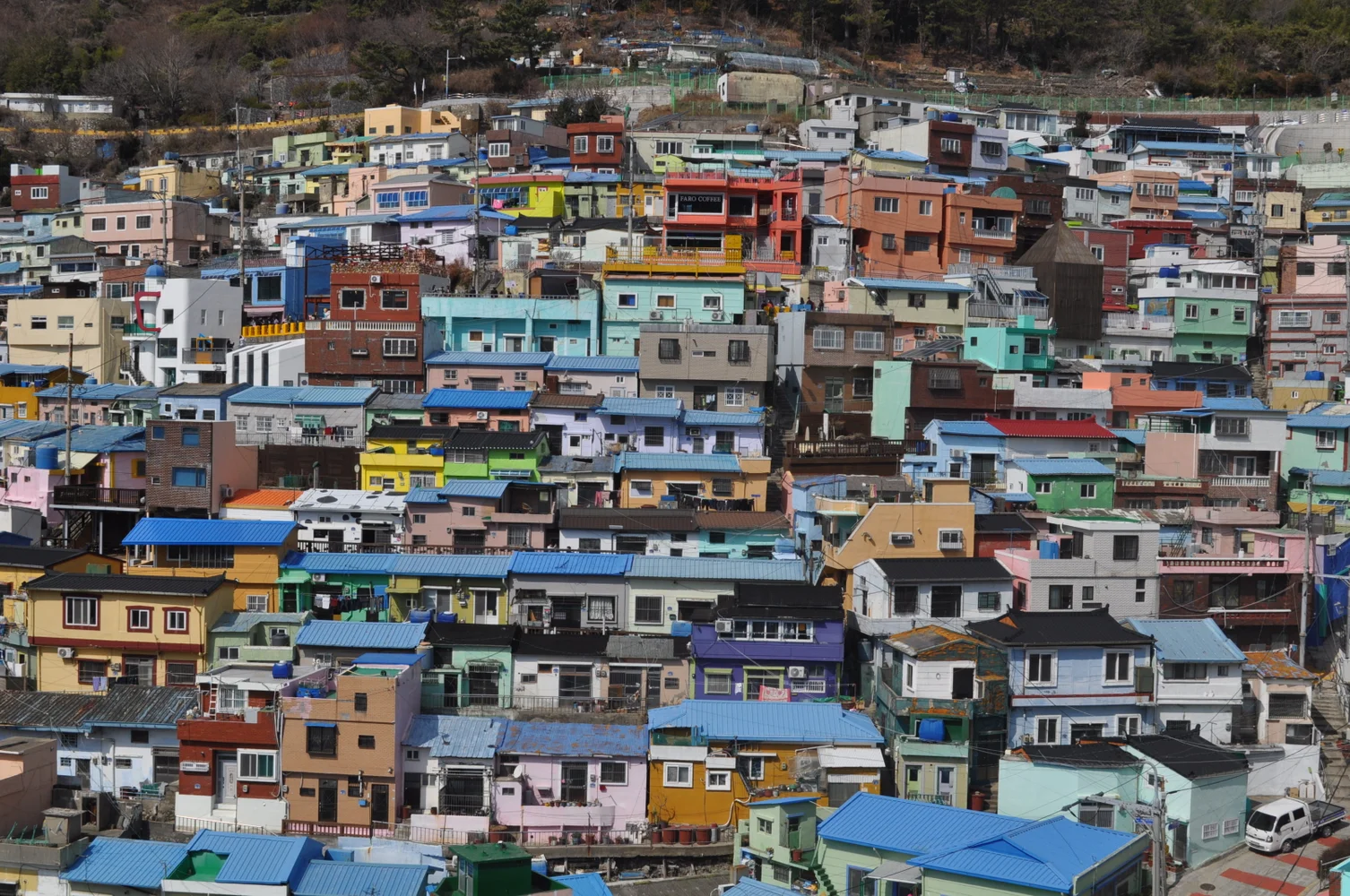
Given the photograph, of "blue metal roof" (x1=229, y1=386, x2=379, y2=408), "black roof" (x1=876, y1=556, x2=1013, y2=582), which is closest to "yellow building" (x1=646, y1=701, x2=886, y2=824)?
"black roof" (x1=876, y1=556, x2=1013, y2=582)

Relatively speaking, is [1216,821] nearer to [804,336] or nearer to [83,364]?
[804,336]

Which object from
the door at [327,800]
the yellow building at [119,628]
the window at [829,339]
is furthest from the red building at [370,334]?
the door at [327,800]

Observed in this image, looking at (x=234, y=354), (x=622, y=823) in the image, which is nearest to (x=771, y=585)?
(x=622, y=823)

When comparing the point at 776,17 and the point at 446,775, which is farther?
the point at 776,17

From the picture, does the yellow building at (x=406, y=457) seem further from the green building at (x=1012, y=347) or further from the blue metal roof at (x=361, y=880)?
the green building at (x=1012, y=347)

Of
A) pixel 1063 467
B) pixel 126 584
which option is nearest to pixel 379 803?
pixel 126 584

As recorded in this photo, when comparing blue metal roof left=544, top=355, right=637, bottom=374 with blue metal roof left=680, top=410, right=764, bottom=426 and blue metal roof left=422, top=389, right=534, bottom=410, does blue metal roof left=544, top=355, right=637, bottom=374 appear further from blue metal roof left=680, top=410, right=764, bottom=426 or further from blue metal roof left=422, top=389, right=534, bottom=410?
blue metal roof left=680, top=410, right=764, bottom=426
